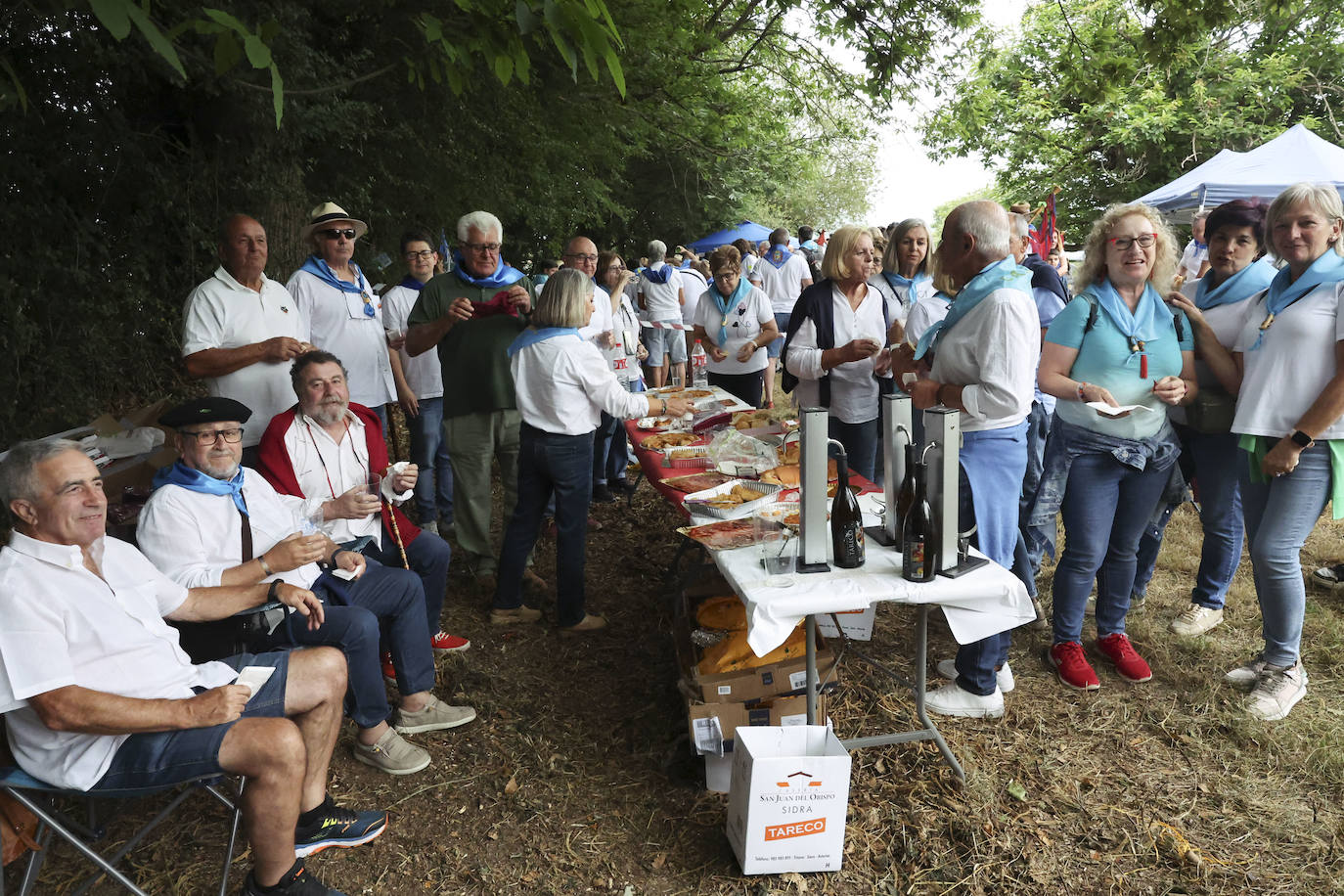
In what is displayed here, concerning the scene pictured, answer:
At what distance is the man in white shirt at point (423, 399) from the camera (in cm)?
476

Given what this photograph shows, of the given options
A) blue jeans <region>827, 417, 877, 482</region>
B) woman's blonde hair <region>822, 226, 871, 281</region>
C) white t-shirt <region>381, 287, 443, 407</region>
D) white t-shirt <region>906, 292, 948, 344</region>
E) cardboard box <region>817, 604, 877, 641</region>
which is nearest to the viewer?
cardboard box <region>817, 604, 877, 641</region>

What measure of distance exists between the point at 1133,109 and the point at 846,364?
604 inches

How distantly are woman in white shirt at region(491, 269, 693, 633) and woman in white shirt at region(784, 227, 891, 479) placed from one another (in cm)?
68

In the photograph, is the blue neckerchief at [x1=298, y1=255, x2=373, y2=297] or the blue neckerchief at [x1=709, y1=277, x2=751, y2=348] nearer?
the blue neckerchief at [x1=298, y1=255, x2=373, y2=297]

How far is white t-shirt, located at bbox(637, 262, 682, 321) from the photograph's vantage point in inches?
354

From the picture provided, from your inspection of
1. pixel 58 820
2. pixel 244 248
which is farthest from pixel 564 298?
pixel 58 820

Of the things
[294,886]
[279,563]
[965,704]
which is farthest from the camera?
[965,704]

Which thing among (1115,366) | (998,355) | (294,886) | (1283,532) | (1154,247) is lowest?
(294,886)

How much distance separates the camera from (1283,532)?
288 cm

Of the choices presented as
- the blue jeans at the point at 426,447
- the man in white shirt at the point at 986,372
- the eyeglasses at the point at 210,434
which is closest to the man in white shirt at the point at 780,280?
the blue jeans at the point at 426,447

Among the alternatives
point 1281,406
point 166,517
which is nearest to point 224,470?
point 166,517

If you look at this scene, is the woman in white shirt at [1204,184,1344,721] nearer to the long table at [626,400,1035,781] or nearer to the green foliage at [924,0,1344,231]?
the long table at [626,400,1035,781]

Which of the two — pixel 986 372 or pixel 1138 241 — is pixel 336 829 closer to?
pixel 986 372

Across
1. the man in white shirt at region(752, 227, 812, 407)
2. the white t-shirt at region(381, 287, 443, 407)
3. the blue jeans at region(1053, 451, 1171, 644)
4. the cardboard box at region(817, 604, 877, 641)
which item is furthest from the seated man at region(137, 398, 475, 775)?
the man in white shirt at region(752, 227, 812, 407)
